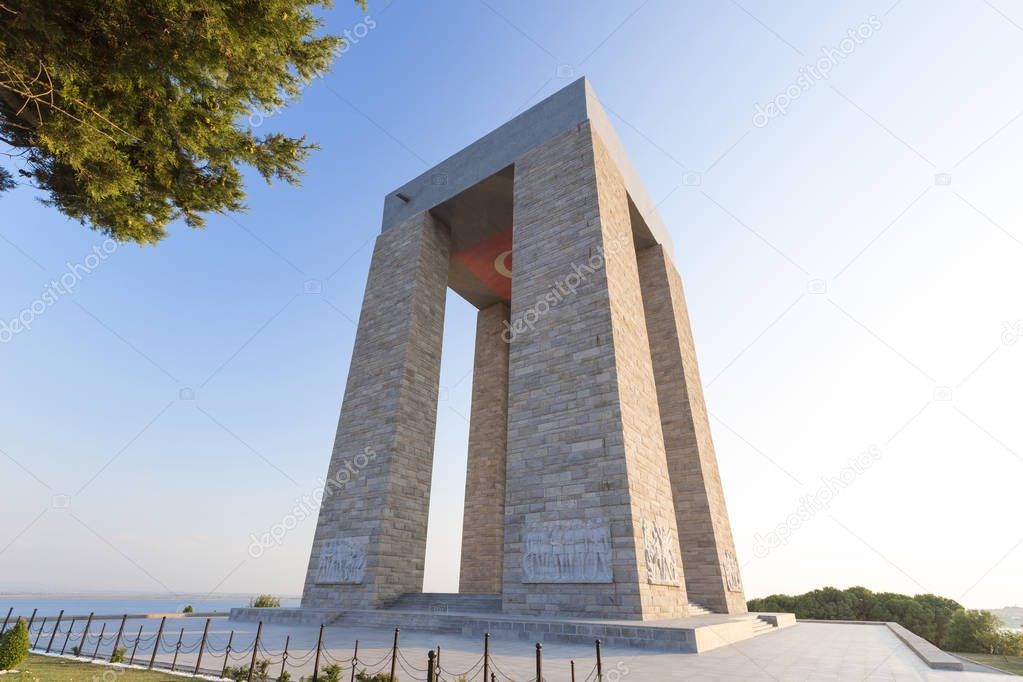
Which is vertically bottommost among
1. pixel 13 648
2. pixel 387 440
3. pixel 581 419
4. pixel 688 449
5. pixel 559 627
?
pixel 13 648

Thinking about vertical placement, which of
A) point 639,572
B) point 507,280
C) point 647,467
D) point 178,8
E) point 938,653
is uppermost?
point 507,280

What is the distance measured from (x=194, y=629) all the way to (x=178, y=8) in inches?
442

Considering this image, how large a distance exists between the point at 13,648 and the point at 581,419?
30.4 ft

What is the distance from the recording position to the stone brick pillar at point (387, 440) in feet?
43.1

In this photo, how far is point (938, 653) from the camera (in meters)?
8.27

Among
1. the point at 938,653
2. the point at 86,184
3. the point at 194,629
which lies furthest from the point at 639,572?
the point at 86,184

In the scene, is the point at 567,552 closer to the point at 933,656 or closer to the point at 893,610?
the point at 933,656

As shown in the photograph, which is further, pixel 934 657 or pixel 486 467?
pixel 486 467

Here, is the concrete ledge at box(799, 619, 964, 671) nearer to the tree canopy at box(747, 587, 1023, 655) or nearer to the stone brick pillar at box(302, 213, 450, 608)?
the tree canopy at box(747, 587, 1023, 655)

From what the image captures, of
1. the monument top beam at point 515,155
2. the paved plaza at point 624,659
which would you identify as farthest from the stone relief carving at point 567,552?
the monument top beam at point 515,155

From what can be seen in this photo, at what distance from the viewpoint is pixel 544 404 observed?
39.6 feet

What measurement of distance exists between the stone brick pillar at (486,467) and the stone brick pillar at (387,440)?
4.52 metres

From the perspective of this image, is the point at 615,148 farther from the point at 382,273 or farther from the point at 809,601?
the point at 809,601
